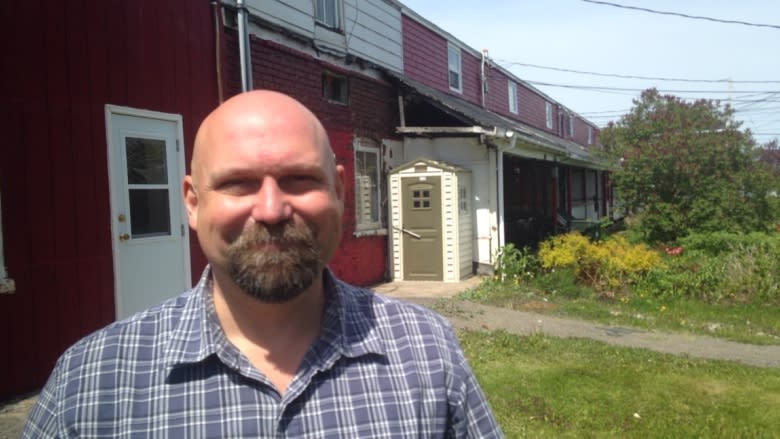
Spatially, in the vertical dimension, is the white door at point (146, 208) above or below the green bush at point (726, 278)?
above

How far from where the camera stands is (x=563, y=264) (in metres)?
10.3

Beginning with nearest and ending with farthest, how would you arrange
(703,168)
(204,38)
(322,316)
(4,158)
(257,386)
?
1. (257,386)
2. (322,316)
3. (4,158)
4. (204,38)
5. (703,168)

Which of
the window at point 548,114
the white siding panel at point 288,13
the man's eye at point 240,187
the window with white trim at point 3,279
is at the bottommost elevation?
the window with white trim at point 3,279

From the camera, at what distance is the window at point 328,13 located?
970cm

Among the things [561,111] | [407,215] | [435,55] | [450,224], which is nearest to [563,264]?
[450,224]

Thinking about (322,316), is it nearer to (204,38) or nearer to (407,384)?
(407,384)

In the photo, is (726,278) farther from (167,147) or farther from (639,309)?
(167,147)

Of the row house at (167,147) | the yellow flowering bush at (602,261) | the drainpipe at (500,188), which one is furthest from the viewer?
the drainpipe at (500,188)

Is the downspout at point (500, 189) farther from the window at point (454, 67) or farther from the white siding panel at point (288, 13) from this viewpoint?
the window at point (454, 67)

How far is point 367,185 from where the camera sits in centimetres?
1085

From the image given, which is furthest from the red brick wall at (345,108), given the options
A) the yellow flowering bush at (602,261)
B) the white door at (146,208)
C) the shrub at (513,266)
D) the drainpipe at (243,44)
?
the yellow flowering bush at (602,261)

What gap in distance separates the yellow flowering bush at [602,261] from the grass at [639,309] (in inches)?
12.7

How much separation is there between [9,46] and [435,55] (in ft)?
35.5

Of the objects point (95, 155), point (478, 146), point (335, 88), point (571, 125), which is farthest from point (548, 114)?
point (95, 155)
